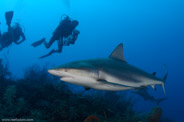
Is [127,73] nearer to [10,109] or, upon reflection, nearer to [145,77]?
[145,77]

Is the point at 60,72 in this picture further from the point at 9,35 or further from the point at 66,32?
the point at 9,35

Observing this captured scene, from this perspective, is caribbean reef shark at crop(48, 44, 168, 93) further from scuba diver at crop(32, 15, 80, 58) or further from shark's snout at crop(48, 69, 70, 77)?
scuba diver at crop(32, 15, 80, 58)

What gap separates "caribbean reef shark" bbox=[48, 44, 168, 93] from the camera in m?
3.46

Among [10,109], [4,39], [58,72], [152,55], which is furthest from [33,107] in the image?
[152,55]

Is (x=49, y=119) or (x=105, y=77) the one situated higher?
(x=105, y=77)

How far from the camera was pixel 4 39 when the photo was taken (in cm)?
1186

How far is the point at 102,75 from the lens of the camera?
3895 mm

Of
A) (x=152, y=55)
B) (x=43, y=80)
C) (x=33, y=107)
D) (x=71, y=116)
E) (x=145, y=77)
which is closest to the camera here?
(x=145, y=77)

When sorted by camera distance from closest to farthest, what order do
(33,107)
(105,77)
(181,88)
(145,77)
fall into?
(105,77) → (145,77) → (33,107) → (181,88)

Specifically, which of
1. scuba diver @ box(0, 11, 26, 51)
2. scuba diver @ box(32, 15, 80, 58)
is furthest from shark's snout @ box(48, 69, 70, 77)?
scuba diver @ box(0, 11, 26, 51)

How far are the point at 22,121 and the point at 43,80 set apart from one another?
6402 mm

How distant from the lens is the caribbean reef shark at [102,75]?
3.46 m

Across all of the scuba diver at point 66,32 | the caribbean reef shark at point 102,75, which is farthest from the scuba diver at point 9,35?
the caribbean reef shark at point 102,75

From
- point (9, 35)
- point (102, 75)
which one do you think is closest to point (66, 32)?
point (9, 35)
